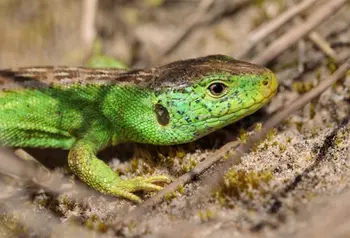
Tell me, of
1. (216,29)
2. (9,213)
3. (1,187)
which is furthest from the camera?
(216,29)

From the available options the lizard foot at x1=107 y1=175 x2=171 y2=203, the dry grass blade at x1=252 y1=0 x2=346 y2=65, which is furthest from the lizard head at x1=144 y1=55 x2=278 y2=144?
the dry grass blade at x1=252 y1=0 x2=346 y2=65

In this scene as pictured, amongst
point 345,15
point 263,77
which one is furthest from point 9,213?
point 345,15

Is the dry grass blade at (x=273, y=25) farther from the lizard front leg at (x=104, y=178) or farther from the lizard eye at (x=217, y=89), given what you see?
the lizard front leg at (x=104, y=178)

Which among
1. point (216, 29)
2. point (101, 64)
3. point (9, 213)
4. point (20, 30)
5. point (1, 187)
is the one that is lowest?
point (9, 213)

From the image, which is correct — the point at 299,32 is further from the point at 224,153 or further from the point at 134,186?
the point at 134,186

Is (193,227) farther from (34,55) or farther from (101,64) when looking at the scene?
(34,55)

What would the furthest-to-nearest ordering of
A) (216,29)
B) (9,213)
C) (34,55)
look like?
A: 1. (34,55)
2. (216,29)
3. (9,213)
